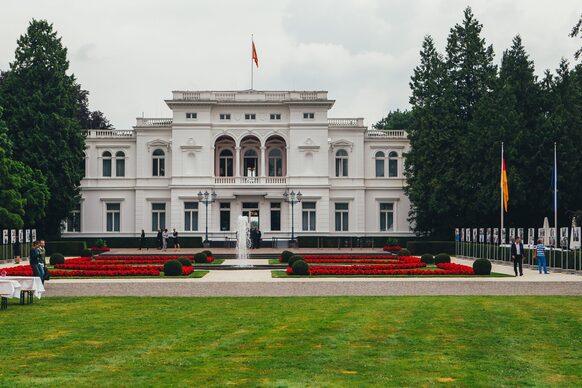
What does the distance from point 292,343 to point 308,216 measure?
54.2 meters

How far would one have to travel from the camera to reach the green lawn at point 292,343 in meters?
11.1

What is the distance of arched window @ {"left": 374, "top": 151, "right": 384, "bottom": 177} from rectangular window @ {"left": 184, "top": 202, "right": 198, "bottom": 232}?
15.8m

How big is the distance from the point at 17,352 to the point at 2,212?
34570 mm

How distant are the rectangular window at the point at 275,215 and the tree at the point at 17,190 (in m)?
20.1

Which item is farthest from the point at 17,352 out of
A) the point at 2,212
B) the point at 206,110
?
the point at 206,110

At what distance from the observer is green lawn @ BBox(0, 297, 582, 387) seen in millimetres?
11078

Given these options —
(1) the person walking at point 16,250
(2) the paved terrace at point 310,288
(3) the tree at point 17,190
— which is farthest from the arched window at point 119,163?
(2) the paved terrace at point 310,288

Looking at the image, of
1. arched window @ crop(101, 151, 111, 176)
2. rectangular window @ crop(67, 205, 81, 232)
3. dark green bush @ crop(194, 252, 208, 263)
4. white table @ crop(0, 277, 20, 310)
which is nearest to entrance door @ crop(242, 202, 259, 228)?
arched window @ crop(101, 151, 111, 176)

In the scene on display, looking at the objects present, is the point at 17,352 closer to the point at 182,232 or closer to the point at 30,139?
the point at 30,139

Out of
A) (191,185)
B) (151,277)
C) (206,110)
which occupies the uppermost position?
(206,110)

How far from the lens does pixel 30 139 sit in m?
57.3

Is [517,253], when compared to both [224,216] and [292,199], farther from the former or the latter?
[224,216]

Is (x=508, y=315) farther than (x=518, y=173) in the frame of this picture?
No

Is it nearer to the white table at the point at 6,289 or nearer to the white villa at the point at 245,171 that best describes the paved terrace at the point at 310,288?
the white table at the point at 6,289
